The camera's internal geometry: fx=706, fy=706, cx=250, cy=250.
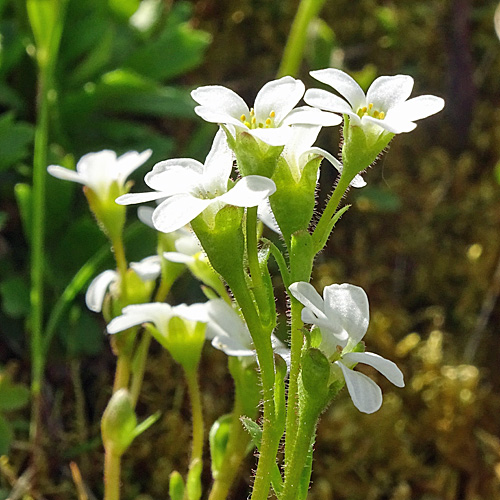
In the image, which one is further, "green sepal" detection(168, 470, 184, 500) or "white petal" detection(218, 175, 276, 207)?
"green sepal" detection(168, 470, 184, 500)

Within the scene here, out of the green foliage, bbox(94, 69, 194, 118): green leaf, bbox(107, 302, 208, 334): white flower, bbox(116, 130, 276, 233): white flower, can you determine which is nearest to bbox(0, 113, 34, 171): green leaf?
the green foliage

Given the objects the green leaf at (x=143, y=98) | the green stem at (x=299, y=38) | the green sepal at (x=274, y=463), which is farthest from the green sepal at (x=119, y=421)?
the green stem at (x=299, y=38)

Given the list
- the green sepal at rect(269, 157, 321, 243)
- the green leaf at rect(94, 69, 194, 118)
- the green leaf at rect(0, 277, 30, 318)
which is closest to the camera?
the green sepal at rect(269, 157, 321, 243)

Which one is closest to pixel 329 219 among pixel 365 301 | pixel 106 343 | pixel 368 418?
pixel 365 301

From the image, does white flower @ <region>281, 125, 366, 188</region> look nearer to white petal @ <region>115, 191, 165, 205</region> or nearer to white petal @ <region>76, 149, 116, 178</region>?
white petal @ <region>115, 191, 165, 205</region>

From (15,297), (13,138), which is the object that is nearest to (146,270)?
(15,297)

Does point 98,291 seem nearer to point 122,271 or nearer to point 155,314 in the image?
point 122,271

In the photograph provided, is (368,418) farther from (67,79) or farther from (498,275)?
(67,79)
